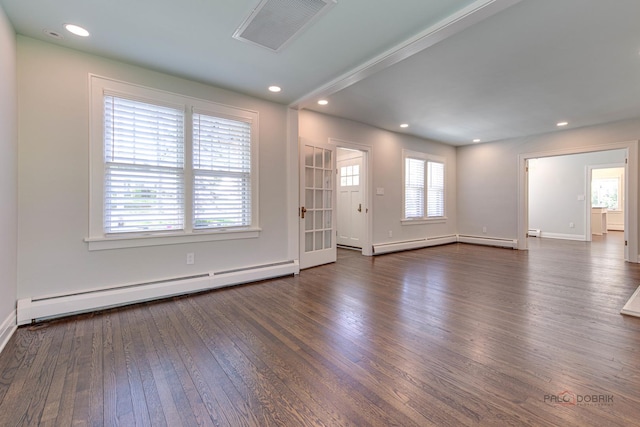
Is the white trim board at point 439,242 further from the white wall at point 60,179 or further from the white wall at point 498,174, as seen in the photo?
the white wall at point 60,179

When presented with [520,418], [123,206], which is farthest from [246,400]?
[123,206]

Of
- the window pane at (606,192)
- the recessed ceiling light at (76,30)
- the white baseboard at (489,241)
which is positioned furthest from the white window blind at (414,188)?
the window pane at (606,192)

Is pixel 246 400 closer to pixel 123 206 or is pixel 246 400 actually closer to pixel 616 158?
pixel 123 206

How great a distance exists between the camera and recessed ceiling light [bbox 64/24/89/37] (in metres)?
2.35

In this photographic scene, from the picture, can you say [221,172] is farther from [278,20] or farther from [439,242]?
[439,242]

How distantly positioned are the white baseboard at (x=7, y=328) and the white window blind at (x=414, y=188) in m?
6.03

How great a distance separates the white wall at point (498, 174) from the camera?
18.5ft

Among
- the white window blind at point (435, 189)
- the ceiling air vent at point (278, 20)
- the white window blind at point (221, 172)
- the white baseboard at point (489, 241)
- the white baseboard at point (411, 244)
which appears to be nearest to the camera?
the ceiling air vent at point (278, 20)

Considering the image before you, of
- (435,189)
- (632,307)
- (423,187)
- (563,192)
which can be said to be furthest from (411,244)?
(563,192)

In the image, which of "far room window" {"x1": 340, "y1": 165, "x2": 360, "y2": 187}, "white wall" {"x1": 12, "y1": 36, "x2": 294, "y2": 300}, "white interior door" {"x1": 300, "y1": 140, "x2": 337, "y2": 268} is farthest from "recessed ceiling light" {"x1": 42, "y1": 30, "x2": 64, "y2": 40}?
"far room window" {"x1": 340, "y1": 165, "x2": 360, "y2": 187}

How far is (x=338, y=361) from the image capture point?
1.90m

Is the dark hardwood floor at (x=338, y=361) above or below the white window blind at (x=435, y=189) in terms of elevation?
below

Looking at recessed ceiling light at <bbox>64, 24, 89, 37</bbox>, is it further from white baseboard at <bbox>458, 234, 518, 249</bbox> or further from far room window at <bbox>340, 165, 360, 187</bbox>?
white baseboard at <bbox>458, 234, 518, 249</bbox>

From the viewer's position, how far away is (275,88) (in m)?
3.59
